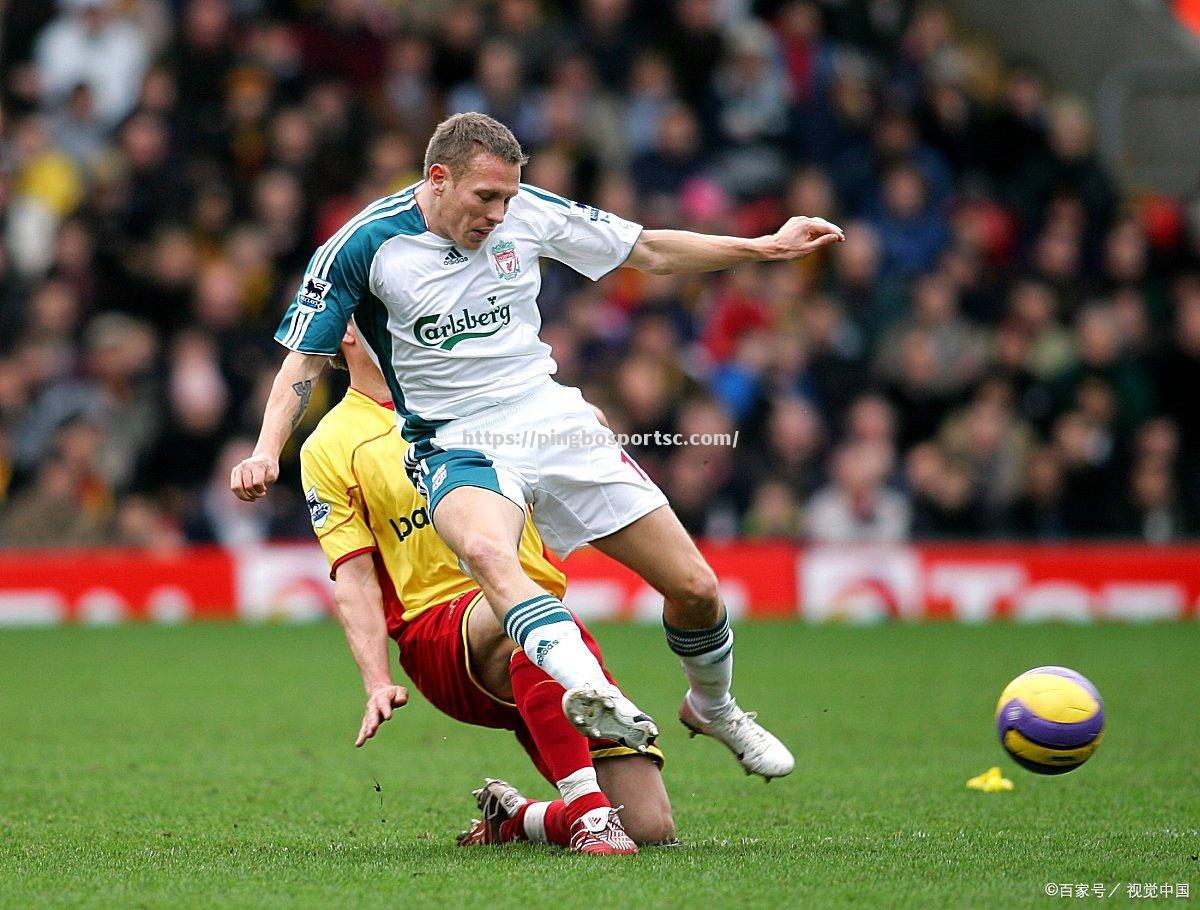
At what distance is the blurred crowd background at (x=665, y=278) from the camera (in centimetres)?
1472

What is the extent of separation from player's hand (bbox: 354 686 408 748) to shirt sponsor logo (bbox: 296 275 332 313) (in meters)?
1.31

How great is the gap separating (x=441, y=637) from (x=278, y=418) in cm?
98

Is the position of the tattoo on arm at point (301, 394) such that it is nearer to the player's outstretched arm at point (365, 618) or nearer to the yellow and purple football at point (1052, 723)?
the player's outstretched arm at point (365, 618)

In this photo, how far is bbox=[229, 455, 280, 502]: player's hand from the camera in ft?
18.1

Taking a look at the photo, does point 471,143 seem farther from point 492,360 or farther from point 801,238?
point 801,238

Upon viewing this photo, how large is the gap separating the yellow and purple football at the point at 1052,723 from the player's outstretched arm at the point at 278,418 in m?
2.63

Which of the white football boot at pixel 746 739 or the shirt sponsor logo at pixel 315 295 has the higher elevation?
the shirt sponsor logo at pixel 315 295

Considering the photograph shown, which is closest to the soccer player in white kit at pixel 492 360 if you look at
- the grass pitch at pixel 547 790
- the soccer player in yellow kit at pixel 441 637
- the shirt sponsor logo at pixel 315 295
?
the shirt sponsor logo at pixel 315 295

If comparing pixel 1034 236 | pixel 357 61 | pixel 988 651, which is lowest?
pixel 988 651

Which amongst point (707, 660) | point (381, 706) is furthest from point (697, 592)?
point (381, 706)

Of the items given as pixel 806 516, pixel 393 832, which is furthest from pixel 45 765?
pixel 806 516

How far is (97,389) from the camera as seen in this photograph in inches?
585

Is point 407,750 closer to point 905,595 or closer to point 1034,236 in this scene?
point 905,595

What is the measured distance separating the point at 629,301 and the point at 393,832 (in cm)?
967
